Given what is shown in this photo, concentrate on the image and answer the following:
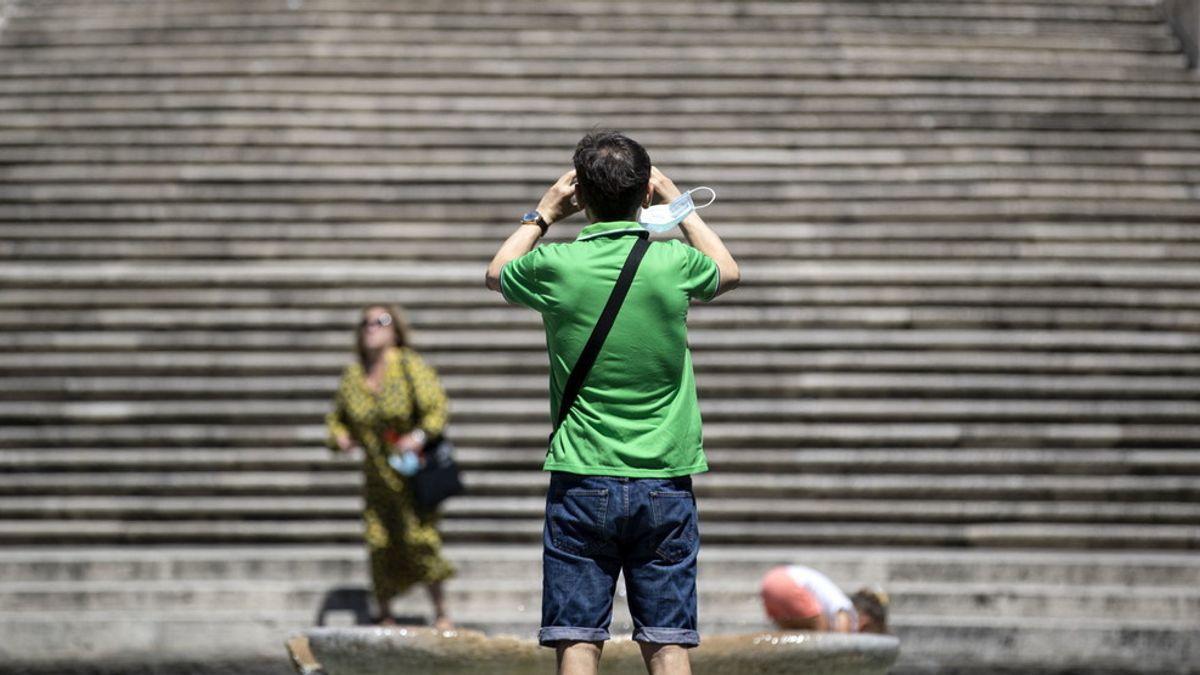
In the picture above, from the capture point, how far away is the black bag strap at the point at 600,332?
3939mm

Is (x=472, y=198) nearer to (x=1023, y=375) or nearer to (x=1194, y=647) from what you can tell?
(x=1023, y=375)

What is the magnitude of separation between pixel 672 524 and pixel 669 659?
278mm

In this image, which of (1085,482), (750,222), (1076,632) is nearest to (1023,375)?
(1085,482)

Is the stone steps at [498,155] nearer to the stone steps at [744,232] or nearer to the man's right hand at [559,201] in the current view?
the stone steps at [744,232]

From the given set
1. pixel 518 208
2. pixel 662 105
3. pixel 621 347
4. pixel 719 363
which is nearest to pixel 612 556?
pixel 621 347

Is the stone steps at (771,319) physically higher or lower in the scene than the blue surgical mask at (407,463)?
higher

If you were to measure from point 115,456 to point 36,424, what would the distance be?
2.01ft

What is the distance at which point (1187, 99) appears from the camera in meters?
13.6

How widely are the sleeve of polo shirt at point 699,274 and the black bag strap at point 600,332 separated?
0.11 meters

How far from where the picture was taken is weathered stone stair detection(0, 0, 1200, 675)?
8961 millimetres

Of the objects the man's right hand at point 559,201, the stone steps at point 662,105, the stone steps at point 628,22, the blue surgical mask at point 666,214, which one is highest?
the stone steps at point 628,22

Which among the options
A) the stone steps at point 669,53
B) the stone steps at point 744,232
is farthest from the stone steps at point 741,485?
the stone steps at point 669,53

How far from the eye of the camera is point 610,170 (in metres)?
3.99

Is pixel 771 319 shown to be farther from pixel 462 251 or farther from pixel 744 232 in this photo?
pixel 462 251
